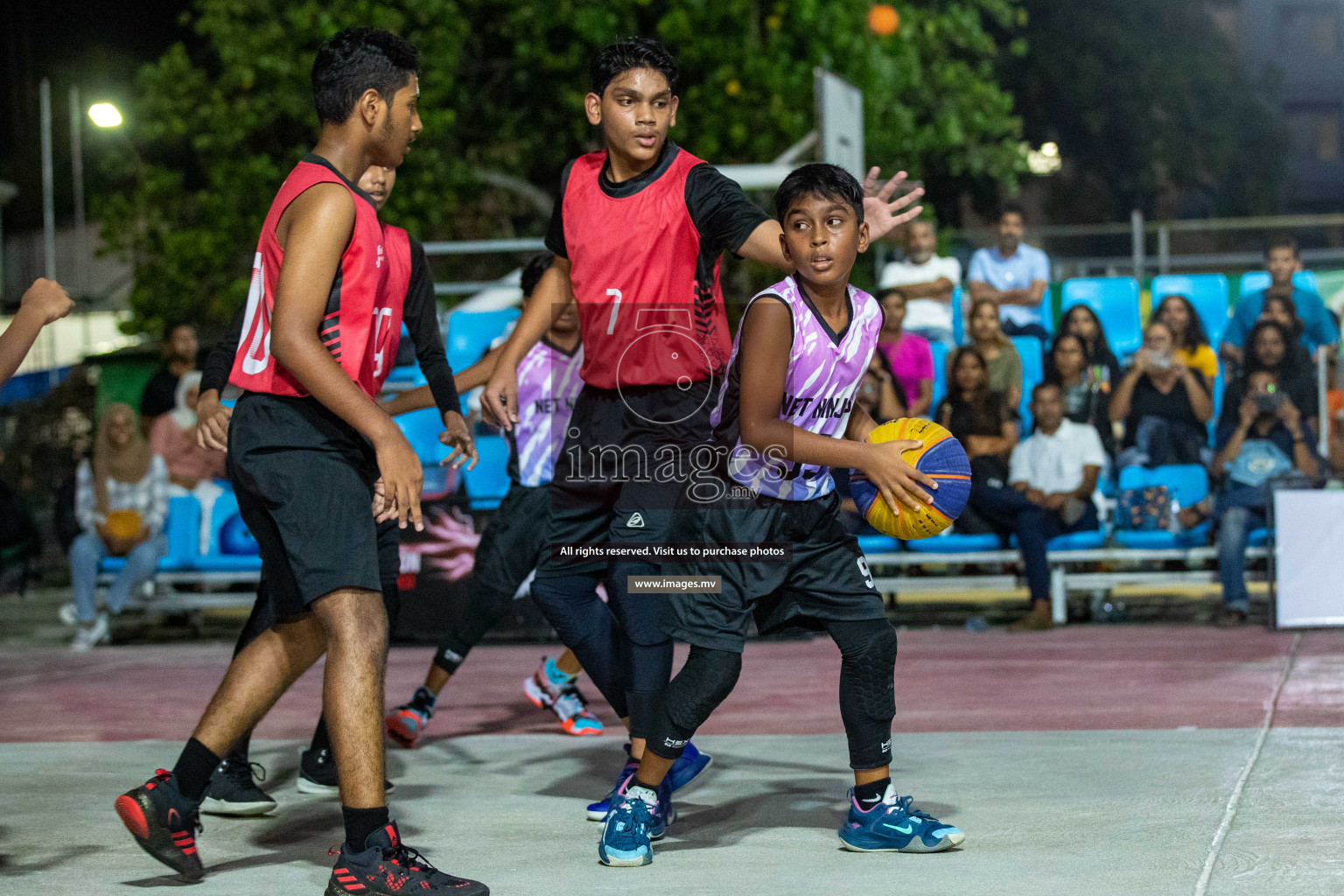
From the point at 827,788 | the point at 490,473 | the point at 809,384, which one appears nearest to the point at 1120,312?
the point at 490,473

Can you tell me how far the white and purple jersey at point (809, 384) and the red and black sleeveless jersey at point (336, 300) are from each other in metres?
0.99

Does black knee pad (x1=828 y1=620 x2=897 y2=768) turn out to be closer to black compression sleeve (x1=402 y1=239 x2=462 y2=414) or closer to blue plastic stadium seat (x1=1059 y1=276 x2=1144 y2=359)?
black compression sleeve (x1=402 y1=239 x2=462 y2=414)

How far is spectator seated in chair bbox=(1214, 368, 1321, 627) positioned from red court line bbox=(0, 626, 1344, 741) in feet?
1.45

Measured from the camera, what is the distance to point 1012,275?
40.0 feet

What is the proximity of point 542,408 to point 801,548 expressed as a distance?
2466mm

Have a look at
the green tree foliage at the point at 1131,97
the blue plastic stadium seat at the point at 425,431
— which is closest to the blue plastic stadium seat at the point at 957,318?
the blue plastic stadium seat at the point at 425,431

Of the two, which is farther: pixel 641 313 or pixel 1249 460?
pixel 1249 460

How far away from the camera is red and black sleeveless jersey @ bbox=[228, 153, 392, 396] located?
387 centimetres

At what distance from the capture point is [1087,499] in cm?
991

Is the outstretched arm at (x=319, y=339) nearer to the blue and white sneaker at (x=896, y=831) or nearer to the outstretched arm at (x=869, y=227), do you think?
the outstretched arm at (x=869, y=227)

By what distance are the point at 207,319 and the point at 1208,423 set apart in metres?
13.9

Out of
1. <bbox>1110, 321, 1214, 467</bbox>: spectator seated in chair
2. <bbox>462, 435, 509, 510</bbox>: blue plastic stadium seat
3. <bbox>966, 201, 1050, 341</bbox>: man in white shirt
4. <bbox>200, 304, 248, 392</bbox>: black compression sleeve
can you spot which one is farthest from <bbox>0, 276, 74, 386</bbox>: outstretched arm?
<bbox>966, 201, 1050, 341</bbox>: man in white shirt

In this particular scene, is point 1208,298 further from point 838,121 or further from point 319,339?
point 319,339

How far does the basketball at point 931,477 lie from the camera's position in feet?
13.2
